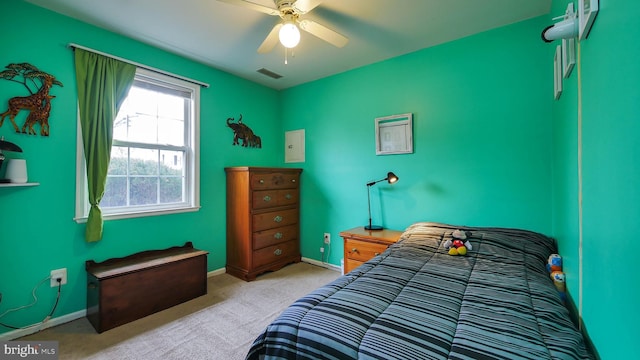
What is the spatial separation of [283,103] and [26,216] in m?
2.93

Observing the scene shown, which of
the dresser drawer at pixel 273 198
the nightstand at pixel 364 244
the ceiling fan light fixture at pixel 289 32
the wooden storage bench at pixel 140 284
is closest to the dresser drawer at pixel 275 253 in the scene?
the dresser drawer at pixel 273 198

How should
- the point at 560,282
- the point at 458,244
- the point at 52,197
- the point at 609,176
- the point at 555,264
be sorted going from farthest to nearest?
the point at 52,197
the point at 458,244
the point at 555,264
the point at 560,282
the point at 609,176

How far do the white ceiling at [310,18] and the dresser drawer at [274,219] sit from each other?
5.94ft

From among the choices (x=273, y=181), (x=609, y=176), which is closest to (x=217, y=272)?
(x=273, y=181)

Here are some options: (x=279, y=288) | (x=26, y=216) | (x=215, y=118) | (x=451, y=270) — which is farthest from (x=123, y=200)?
(x=451, y=270)

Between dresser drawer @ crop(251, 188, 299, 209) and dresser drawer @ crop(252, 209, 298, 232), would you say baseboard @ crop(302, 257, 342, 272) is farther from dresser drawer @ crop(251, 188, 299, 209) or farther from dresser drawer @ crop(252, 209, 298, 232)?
dresser drawer @ crop(251, 188, 299, 209)

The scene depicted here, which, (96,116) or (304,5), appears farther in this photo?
(96,116)

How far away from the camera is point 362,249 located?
2527 millimetres

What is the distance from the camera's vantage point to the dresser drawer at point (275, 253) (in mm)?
3021

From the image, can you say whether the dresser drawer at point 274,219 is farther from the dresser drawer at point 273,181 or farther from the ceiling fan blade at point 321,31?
the ceiling fan blade at point 321,31

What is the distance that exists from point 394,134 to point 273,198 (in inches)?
64.7

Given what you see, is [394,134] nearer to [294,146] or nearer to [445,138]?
[445,138]

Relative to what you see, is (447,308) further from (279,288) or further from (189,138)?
(189,138)

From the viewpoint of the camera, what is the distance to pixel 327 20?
7.14 feet
